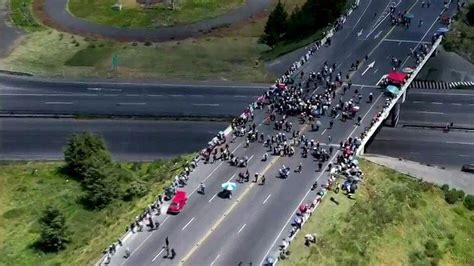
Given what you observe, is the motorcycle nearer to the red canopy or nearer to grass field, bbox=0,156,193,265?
grass field, bbox=0,156,193,265

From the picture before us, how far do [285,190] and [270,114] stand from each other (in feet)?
61.1

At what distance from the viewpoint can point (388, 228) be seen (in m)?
74.1

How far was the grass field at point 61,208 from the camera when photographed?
247ft

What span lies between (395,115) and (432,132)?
6.10 m

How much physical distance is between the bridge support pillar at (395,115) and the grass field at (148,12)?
6018 centimetres

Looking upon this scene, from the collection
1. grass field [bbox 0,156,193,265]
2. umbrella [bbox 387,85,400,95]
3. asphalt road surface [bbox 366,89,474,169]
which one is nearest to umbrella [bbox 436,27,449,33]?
asphalt road surface [bbox 366,89,474,169]

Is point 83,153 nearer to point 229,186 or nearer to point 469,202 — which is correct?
point 229,186

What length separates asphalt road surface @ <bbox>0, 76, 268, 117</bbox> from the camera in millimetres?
111969

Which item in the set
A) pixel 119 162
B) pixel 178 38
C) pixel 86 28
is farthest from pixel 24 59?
pixel 119 162

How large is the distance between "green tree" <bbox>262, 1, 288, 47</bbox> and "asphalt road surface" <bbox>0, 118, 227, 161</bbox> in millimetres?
32451

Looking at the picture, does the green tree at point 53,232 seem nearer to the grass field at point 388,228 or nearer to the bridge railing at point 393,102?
the grass field at point 388,228

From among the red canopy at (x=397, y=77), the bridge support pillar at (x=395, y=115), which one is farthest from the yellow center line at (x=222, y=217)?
the bridge support pillar at (x=395, y=115)

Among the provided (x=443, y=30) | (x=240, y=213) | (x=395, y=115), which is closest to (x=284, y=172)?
(x=240, y=213)

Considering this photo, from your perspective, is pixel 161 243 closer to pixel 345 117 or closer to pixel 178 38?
pixel 345 117
